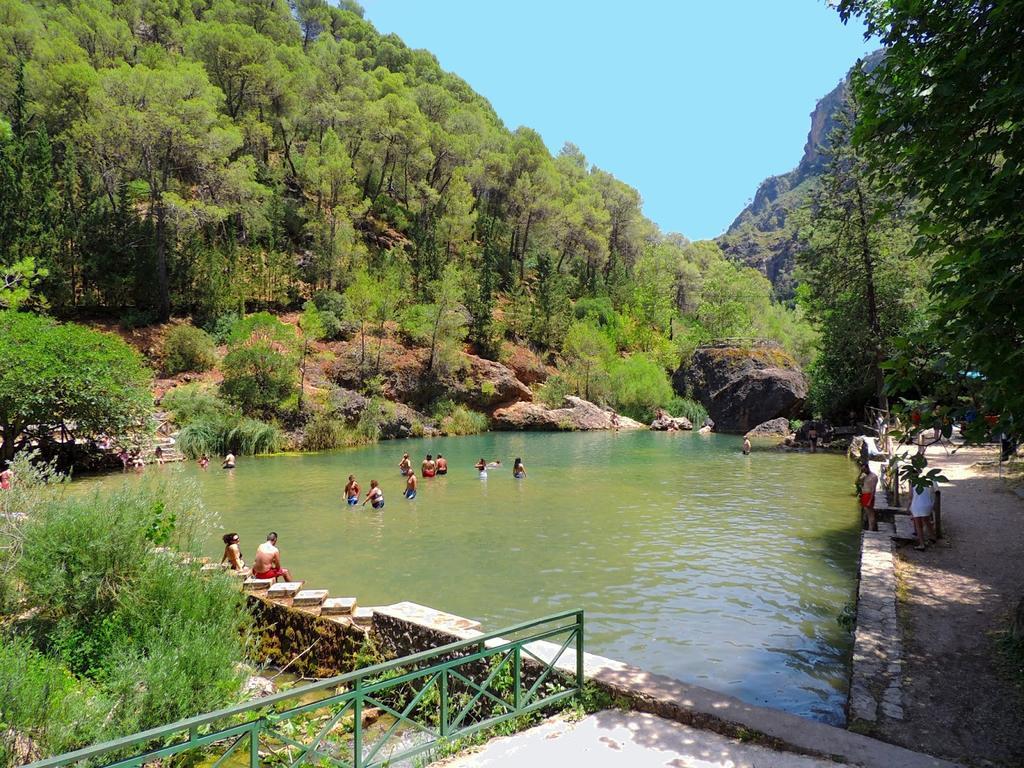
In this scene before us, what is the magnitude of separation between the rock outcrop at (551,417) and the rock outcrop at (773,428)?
11.7 m

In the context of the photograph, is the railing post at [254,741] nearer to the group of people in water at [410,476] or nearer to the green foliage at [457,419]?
the group of people in water at [410,476]

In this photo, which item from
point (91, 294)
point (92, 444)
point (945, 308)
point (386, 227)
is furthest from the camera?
point (386, 227)

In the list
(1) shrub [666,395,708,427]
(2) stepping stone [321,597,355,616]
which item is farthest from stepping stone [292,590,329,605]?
(1) shrub [666,395,708,427]

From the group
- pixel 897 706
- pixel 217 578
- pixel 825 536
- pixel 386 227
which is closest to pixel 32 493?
pixel 217 578

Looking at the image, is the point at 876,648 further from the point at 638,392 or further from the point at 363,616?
the point at 638,392

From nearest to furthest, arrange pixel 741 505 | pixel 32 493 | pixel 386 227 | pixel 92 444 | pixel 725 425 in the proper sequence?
pixel 32 493, pixel 741 505, pixel 92 444, pixel 725 425, pixel 386 227

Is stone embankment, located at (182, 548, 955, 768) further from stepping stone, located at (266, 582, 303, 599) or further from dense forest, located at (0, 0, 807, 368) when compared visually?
dense forest, located at (0, 0, 807, 368)

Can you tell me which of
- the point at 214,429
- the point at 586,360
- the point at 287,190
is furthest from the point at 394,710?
the point at 287,190

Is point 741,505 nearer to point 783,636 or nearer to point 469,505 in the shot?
point 469,505

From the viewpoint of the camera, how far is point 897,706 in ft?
18.2

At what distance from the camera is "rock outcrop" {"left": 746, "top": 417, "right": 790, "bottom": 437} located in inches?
1634

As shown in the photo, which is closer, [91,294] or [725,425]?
[91,294]

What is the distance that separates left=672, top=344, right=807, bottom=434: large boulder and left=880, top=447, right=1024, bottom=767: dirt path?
3155 cm

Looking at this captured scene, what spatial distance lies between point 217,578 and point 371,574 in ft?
13.8
